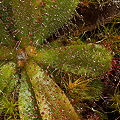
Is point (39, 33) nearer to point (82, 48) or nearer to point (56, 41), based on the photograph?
point (56, 41)

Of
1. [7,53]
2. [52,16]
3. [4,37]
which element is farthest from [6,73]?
[52,16]

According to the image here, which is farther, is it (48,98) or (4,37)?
(4,37)

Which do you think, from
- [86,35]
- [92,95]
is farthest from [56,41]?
[92,95]

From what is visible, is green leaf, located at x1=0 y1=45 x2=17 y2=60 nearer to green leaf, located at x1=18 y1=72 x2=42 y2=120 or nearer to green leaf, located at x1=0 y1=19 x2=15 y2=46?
green leaf, located at x1=0 y1=19 x2=15 y2=46

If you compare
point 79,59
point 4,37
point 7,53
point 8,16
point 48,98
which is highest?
point 8,16

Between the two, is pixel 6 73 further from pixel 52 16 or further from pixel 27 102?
pixel 52 16

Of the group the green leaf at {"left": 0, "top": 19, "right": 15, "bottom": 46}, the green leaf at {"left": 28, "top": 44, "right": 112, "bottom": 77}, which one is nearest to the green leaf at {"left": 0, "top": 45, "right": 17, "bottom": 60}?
the green leaf at {"left": 0, "top": 19, "right": 15, "bottom": 46}
